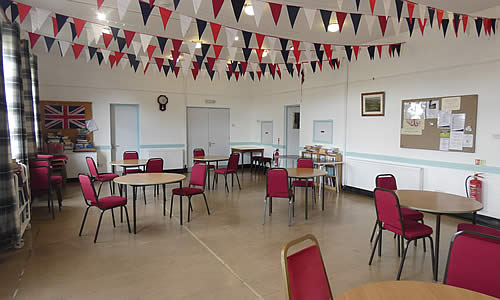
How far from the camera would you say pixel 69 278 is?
3062mm

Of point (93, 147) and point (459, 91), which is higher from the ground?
point (459, 91)

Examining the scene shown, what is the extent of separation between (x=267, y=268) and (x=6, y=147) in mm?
3333

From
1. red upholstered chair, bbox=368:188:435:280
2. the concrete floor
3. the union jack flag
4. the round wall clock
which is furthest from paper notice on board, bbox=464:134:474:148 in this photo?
the union jack flag

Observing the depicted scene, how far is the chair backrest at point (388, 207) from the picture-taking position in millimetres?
2990

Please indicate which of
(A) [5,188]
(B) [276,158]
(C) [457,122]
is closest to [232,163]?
(B) [276,158]

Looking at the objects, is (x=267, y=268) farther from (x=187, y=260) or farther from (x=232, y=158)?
(x=232, y=158)

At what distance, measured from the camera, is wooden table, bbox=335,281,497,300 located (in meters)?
1.45

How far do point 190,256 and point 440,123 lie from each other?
4618mm

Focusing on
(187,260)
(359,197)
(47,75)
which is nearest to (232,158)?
(359,197)

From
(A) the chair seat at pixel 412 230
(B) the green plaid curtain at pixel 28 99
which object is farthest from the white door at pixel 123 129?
(A) the chair seat at pixel 412 230

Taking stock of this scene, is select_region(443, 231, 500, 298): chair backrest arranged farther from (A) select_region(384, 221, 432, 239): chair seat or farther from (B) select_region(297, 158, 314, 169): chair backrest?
(B) select_region(297, 158, 314, 169): chair backrest

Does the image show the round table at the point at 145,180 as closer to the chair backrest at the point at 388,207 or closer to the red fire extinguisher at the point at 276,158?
the chair backrest at the point at 388,207

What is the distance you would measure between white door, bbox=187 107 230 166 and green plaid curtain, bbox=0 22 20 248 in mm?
6386

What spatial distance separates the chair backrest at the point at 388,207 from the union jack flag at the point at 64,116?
7.84 meters
